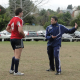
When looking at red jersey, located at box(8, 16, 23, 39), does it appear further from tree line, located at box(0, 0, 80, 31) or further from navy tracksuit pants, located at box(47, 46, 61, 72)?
tree line, located at box(0, 0, 80, 31)

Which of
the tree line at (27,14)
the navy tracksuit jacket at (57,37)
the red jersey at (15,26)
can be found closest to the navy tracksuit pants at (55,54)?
the navy tracksuit jacket at (57,37)

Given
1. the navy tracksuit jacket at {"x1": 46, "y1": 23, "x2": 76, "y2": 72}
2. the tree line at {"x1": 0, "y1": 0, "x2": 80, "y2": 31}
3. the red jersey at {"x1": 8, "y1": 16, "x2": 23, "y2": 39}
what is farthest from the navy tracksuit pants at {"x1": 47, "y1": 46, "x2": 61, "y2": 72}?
the tree line at {"x1": 0, "y1": 0, "x2": 80, "y2": 31}

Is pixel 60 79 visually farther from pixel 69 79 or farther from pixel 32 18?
pixel 32 18

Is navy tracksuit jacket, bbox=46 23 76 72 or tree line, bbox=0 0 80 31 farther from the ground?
tree line, bbox=0 0 80 31

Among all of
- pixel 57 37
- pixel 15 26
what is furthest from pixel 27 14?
pixel 15 26

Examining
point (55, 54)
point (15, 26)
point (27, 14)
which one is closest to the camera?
point (15, 26)

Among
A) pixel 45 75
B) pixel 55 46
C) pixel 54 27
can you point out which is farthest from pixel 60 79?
pixel 54 27

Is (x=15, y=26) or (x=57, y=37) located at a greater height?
(x=15, y=26)

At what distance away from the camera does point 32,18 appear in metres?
74.4

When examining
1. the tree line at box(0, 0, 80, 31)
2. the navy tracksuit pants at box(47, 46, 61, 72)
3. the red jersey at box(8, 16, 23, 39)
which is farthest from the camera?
the tree line at box(0, 0, 80, 31)

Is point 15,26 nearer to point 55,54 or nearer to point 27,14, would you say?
point 55,54

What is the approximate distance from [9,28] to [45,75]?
1.94m

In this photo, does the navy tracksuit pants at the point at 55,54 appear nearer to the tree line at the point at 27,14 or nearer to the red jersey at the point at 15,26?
the red jersey at the point at 15,26

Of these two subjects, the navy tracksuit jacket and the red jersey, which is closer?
the red jersey
